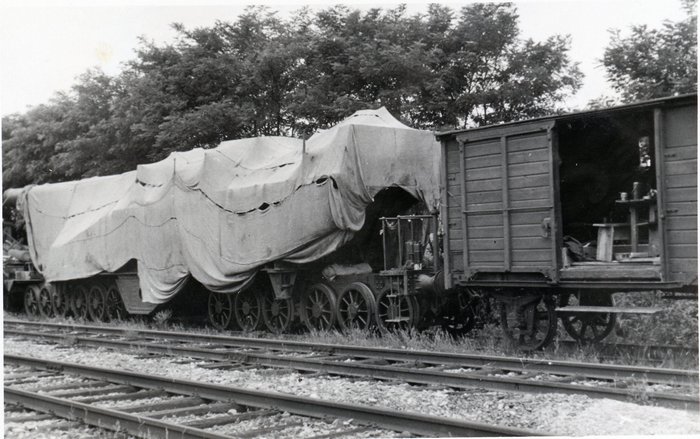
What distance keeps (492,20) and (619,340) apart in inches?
395

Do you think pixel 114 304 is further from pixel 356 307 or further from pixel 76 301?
pixel 356 307

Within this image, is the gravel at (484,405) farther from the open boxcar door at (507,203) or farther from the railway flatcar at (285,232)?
the railway flatcar at (285,232)

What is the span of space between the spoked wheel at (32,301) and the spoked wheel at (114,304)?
378 cm

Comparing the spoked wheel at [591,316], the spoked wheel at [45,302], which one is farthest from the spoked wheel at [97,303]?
the spoked wheel at [591,316]

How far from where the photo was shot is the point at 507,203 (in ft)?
32.5

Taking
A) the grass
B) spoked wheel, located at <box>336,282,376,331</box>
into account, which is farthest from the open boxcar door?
spoked wheel, located at <box>336,282,376,331</box>

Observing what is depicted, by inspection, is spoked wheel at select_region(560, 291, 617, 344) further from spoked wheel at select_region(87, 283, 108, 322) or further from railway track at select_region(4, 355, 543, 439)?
spoked wheel at select_region(87, 283, 108, 322)

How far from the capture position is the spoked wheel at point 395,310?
470 inches

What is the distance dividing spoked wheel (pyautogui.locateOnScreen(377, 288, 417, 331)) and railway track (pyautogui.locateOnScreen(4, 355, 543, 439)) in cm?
470

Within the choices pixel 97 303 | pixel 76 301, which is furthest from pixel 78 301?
pixel 97 303

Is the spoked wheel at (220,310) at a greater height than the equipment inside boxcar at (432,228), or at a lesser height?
lesser

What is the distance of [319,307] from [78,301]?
8578 mm

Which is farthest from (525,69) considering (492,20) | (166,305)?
(166,305)

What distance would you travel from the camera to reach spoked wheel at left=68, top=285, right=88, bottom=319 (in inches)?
744
